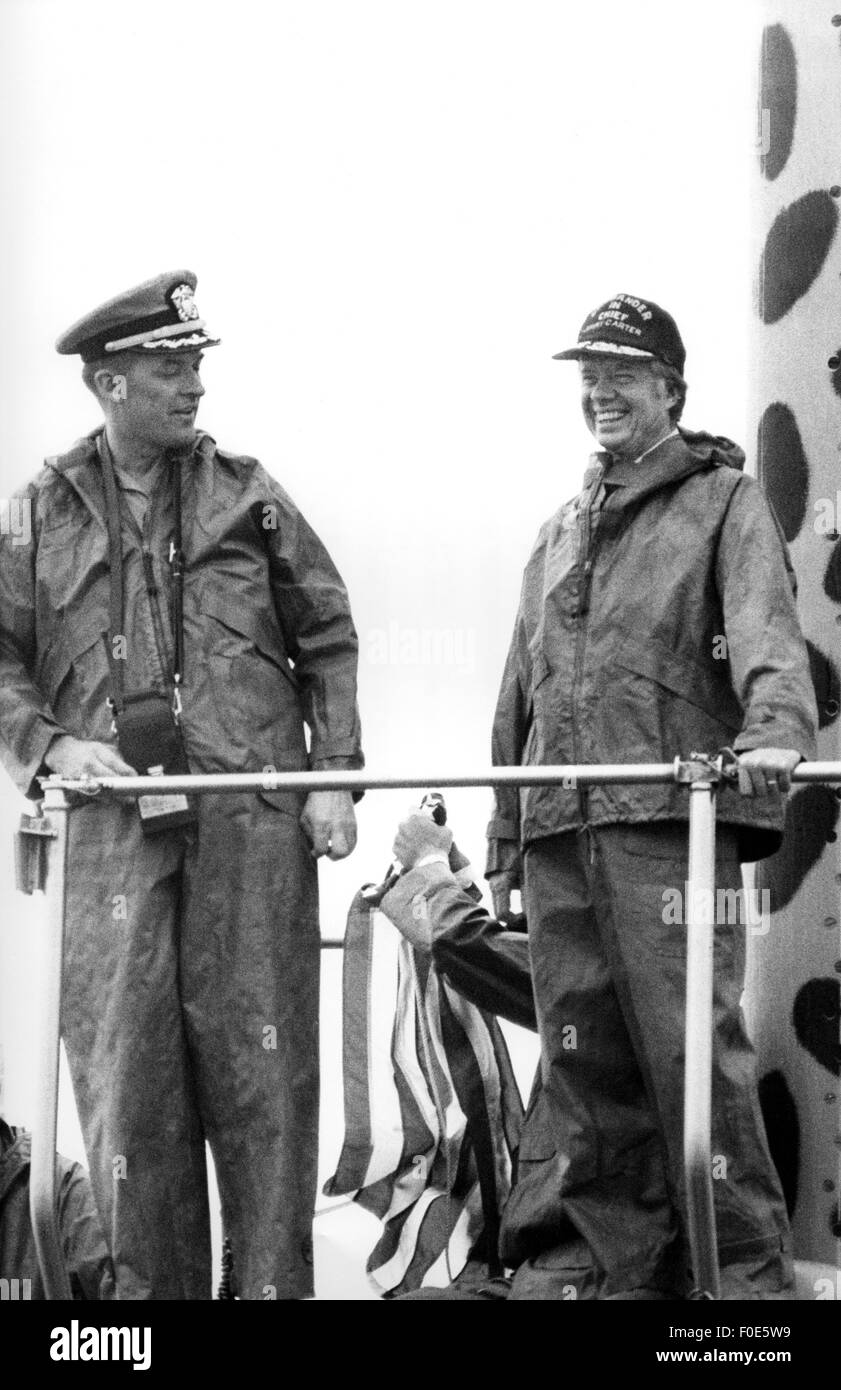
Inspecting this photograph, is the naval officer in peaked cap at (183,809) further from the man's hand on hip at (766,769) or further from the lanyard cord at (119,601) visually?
the man's hand on hip at (766,769)

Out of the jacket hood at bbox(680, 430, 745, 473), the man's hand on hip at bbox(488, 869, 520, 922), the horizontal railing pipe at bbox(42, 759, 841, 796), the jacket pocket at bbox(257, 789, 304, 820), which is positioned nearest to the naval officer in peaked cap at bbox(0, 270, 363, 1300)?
the jacket pocket at bbox(257, 789, 304, 820)

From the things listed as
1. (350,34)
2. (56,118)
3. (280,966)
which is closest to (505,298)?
(350,34)

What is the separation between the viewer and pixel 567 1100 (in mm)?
5621

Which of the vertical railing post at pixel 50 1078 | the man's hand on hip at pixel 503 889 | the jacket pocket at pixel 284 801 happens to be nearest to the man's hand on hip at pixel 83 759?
the vertical railing post at pixel 50 1078

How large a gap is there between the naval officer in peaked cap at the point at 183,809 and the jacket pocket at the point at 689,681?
64 centimetres

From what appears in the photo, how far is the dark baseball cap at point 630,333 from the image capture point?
5.85 metres

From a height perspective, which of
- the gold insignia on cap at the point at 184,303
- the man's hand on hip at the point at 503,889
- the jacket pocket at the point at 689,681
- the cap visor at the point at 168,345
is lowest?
the man's hand on hip at the point at 503,889

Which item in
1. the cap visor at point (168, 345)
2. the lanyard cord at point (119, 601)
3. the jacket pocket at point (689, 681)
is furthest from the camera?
the cap visor at point (168, 345)

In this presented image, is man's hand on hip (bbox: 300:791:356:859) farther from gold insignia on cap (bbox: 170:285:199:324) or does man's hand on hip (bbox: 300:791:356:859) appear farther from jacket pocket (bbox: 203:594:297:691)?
gold insignia on cap (bbox: 170:285:199:324)

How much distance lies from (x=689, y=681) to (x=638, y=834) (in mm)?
310
